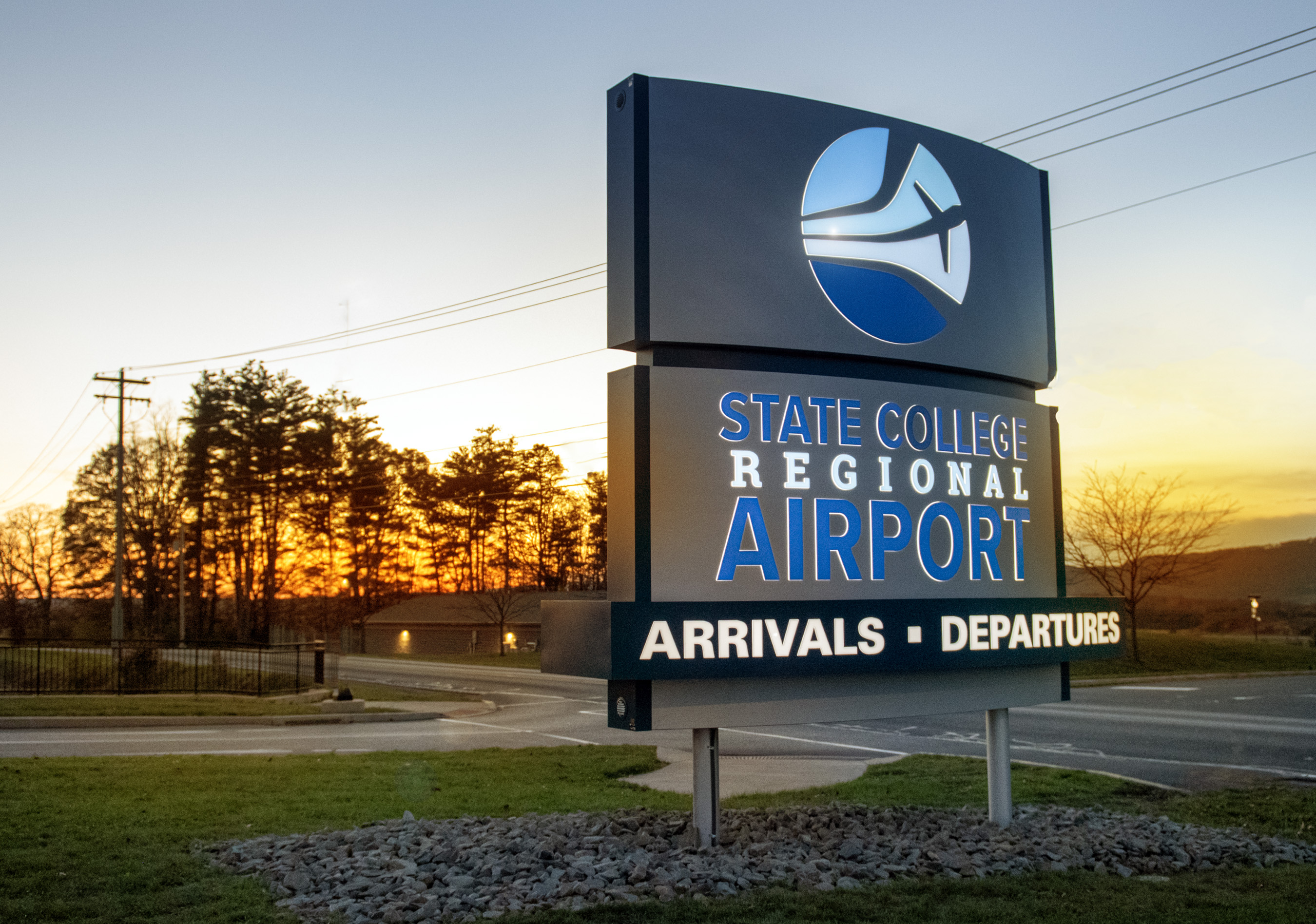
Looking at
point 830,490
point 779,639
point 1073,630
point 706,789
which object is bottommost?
point 706,789

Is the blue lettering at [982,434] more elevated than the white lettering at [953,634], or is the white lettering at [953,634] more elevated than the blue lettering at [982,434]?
the blue lettering at [982,434]

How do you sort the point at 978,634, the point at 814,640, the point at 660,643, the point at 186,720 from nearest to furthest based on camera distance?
the point at 660,643
the point at 814,640
the point at 978,634
the point at 186,720

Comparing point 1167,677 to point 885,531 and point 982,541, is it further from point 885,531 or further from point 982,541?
point 885,531

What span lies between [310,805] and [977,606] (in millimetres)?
7068

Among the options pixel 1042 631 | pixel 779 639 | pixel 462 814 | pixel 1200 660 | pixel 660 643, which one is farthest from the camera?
pixel 1200 660

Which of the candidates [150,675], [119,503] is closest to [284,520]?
[119,503]

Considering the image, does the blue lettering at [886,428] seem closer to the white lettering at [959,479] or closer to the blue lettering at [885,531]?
the blue lettering at [885,531]

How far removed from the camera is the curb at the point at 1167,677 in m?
30.7

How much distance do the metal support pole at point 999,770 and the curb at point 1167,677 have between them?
Result: 21925mm

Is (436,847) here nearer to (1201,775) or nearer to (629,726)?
(629,726)

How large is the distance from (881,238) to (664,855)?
5.50 m

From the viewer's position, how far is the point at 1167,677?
31.9 meters

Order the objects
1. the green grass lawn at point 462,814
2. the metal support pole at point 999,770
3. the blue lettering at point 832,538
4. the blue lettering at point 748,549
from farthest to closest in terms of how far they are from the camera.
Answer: the metal support pole at point 999,770, the blue lettering at point 832,538, the blue lettering at point 748,549, the green grass lawn at point 462,814

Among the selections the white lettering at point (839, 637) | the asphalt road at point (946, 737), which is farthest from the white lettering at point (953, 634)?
the asphalt road at point (946, 737)
